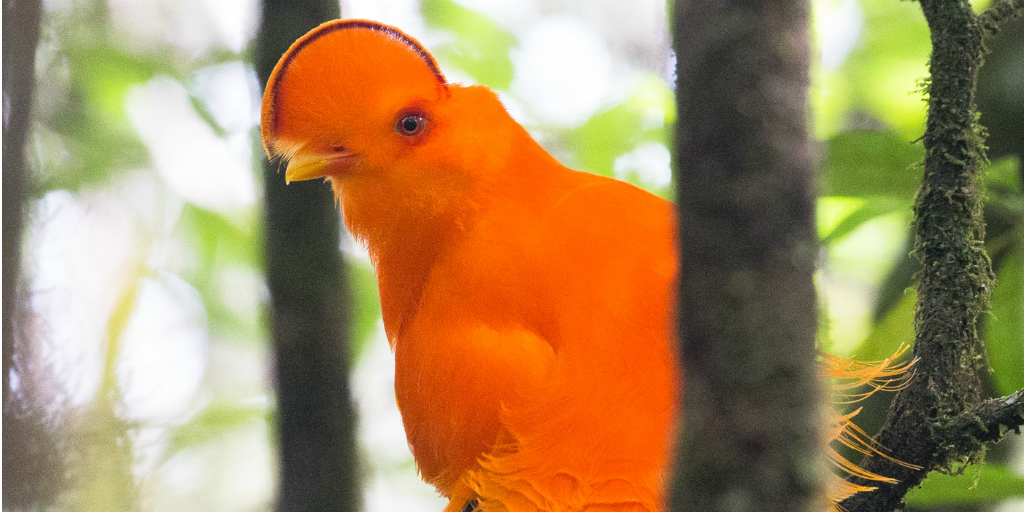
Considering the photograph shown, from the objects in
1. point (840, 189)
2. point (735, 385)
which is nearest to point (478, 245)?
point (735, 385)

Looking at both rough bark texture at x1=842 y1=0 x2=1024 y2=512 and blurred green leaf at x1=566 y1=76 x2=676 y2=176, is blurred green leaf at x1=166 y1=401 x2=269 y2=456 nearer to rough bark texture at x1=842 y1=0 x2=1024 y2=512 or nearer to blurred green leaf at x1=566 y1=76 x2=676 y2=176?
blurred green leaf at x1=566 y1=76 x2=676 y2=176

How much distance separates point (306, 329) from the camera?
863 mm

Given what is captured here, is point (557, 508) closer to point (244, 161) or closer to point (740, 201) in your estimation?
point (740, 201)

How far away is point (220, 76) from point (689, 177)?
1.16 metres

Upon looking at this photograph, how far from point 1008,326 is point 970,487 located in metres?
0.16

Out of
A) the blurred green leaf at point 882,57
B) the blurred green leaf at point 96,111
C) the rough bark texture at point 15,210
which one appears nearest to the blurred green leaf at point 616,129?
the blurred green leaf at point 882,57

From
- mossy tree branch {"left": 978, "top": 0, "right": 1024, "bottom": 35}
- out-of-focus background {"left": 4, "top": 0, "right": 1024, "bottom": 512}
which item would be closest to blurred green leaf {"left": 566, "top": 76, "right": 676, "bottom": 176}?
out-of-focus background {"left": 4, "top": 0, "right": 1024, "bottom": 512}

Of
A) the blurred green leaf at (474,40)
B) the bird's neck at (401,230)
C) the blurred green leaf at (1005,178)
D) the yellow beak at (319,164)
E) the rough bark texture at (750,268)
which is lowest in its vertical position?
the rough bark texture at (750,268)

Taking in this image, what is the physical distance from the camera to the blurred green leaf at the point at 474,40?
1.29 meters

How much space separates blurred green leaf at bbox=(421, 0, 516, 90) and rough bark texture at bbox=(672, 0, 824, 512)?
3.25 ft

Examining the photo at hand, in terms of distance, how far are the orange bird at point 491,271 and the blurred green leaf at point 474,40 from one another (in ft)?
2.28

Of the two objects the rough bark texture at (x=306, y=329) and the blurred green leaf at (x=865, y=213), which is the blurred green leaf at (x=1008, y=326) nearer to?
the blurred green leaf at (x=865, y=213)

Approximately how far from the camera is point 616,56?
137 cm

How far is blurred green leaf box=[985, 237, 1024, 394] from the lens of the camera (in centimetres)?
69
